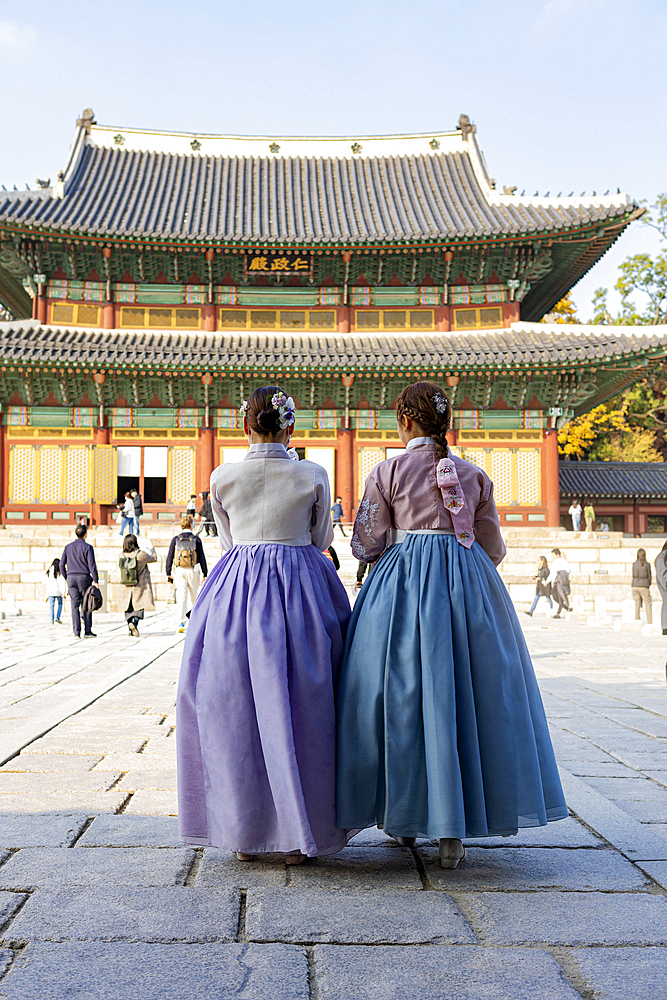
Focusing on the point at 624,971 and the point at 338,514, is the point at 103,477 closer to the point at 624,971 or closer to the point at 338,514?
the point at 338,514

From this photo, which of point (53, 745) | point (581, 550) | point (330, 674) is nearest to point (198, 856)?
point (330, 674)

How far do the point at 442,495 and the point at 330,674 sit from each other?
0.73 meters

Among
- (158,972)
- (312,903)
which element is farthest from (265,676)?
(158,972)

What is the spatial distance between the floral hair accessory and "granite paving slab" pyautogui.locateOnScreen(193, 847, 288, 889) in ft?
4.98

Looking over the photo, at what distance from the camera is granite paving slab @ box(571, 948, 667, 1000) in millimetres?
1854

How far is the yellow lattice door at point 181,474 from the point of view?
18.9 meters

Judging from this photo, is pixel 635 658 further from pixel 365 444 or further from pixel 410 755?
pixel 365 444

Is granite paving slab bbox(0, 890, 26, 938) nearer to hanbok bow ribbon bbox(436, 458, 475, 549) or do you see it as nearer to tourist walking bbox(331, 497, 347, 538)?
hanbok bow ribbon bbox(436, 458, 475, 549)

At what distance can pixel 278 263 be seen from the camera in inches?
770

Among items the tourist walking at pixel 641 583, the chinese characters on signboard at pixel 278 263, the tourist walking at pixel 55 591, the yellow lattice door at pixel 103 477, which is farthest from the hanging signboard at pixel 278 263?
the tourist walking at pixel 641 583

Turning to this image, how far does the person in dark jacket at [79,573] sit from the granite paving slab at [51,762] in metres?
5.92

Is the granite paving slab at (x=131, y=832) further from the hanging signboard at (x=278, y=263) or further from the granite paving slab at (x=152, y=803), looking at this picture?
the hanging signboard at (x=278, y=263)

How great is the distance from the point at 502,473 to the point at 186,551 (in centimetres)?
1110

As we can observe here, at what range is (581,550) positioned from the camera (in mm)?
15555
